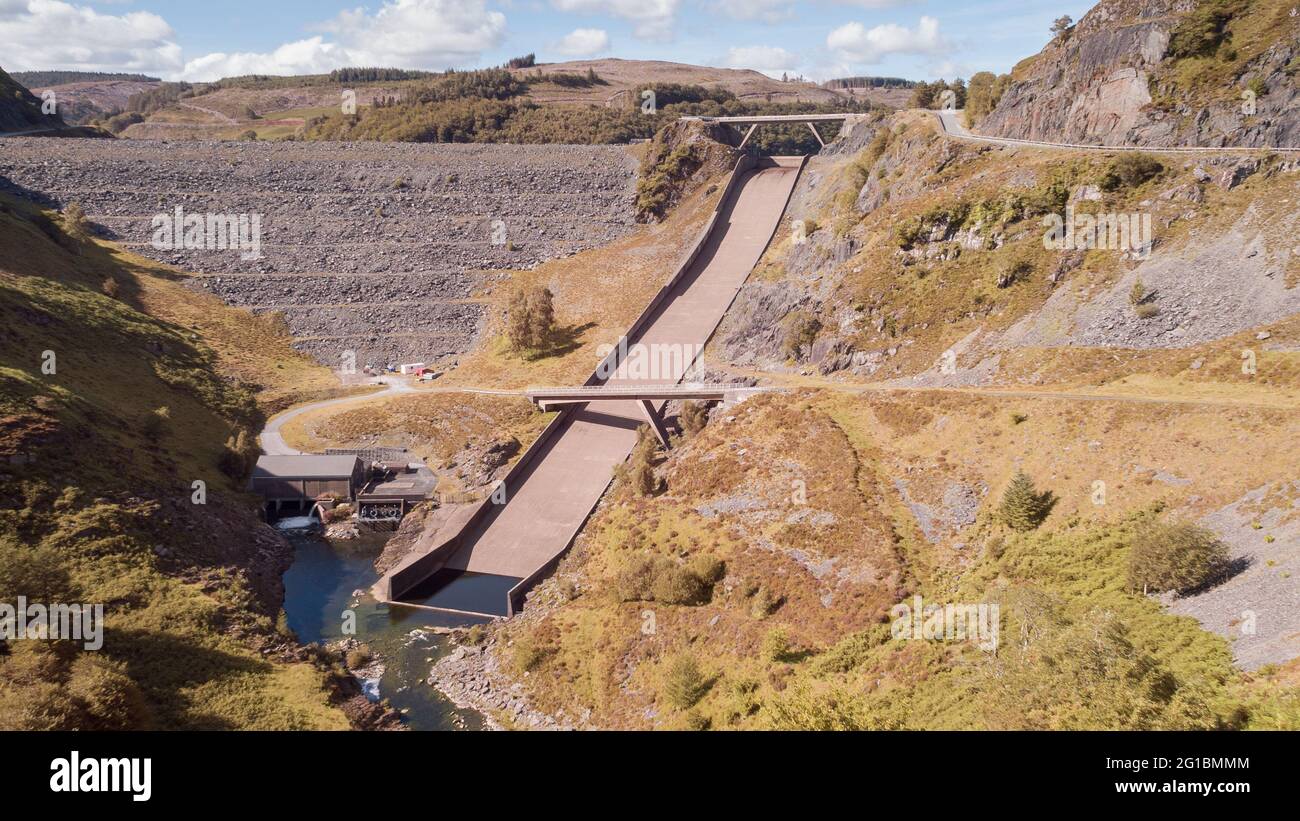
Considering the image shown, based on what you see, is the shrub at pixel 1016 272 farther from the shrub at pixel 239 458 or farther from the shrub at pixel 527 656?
the shrub at pixel 239 458

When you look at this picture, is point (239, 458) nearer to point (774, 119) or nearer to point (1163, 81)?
point (774, 119)

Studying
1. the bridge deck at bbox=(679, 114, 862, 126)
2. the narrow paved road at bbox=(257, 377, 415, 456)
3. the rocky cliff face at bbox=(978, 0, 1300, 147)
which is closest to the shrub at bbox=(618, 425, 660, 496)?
the narrow paved road at bbox=(257, 377, 415, 456)

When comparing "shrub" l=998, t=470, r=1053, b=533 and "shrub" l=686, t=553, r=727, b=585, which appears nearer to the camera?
"shrub" l=998, t=470, r=1053, b=533

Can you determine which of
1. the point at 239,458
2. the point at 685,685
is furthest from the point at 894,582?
the point at 239,458

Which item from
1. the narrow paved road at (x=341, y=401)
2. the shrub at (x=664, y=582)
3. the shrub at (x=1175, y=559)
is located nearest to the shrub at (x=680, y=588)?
the shrub at (x=664, y=582)

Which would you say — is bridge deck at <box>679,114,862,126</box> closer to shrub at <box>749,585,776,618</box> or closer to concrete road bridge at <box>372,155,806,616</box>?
concrete road bridge at <box>372,155,806,616</box>

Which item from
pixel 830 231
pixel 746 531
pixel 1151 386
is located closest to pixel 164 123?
pixel 830 231
